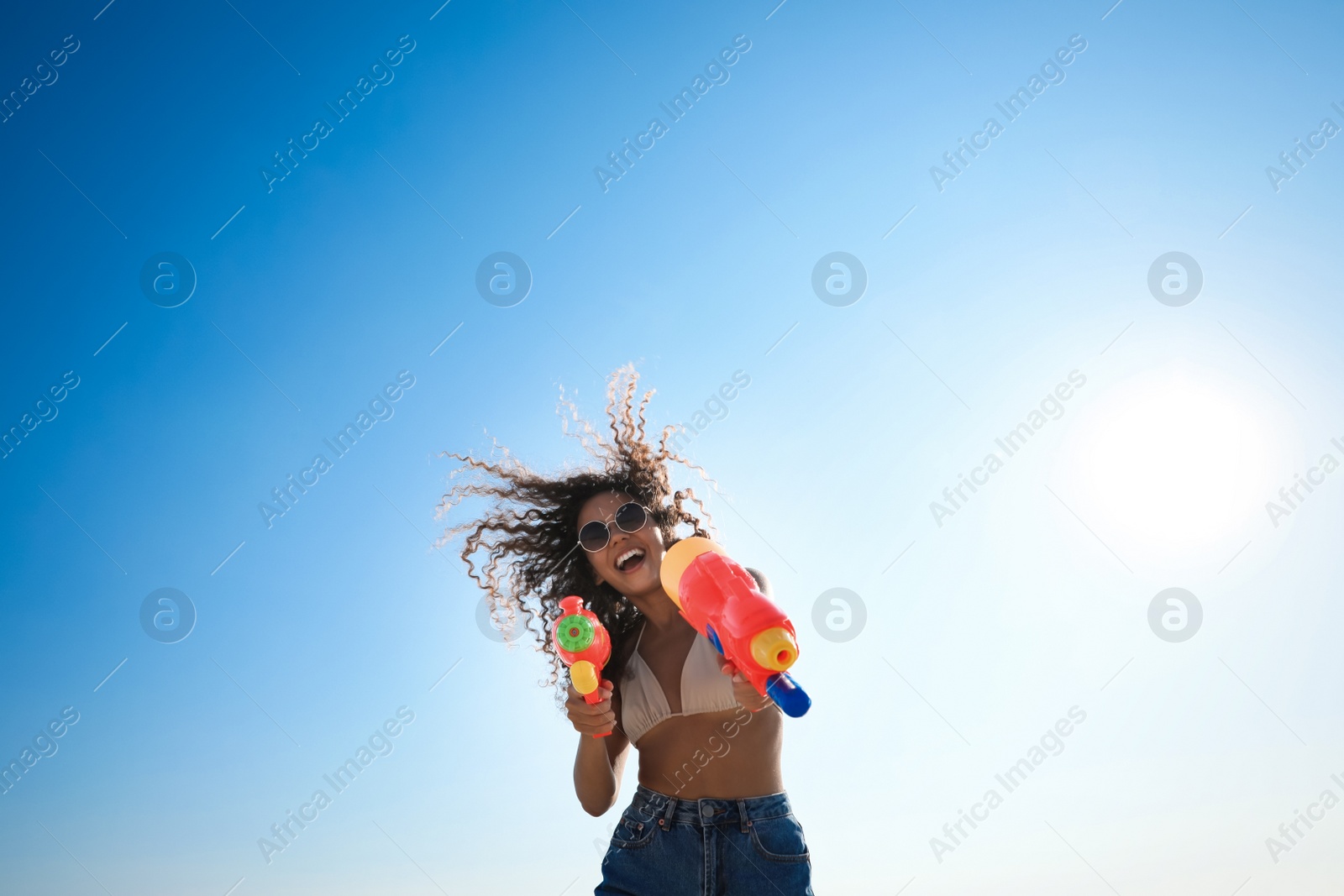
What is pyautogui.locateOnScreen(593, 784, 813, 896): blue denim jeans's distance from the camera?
3.75 m

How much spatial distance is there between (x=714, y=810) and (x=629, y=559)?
4.77 ft

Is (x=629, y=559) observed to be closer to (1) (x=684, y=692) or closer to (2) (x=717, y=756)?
(1) (x=684, y=692)

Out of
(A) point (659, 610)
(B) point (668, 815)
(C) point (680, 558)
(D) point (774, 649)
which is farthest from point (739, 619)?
(A) point (659, 610)

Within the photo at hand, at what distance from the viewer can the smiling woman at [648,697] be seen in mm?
3811

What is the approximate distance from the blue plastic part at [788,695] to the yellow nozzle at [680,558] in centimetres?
A: 71

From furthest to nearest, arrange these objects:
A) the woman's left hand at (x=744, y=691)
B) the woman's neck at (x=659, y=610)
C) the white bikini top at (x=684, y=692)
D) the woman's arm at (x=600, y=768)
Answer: the woman's neck at (x=659, y=610) → the woman's arm at (x=600, y=768) → the white bikini top at (x=684, y=692) → the woman's left hand at (x=744, y=691)

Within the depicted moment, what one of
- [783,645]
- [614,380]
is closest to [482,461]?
[614,380]

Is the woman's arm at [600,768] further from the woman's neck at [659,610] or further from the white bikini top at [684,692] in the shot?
the woman's neck at [659,610]

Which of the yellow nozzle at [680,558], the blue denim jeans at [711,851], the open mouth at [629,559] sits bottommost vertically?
the blue denim jeans at [711,851]

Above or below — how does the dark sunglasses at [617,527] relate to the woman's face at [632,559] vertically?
above

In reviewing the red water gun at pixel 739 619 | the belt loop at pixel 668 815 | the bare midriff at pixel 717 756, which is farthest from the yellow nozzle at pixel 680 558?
the belt loop at pixel 668 815

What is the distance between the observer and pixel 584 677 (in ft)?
12.7

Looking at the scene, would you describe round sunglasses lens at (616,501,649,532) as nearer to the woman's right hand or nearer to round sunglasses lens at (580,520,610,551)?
round sunglasses lens at (580,520,610,551)

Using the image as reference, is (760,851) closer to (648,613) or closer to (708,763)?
(708,763)
